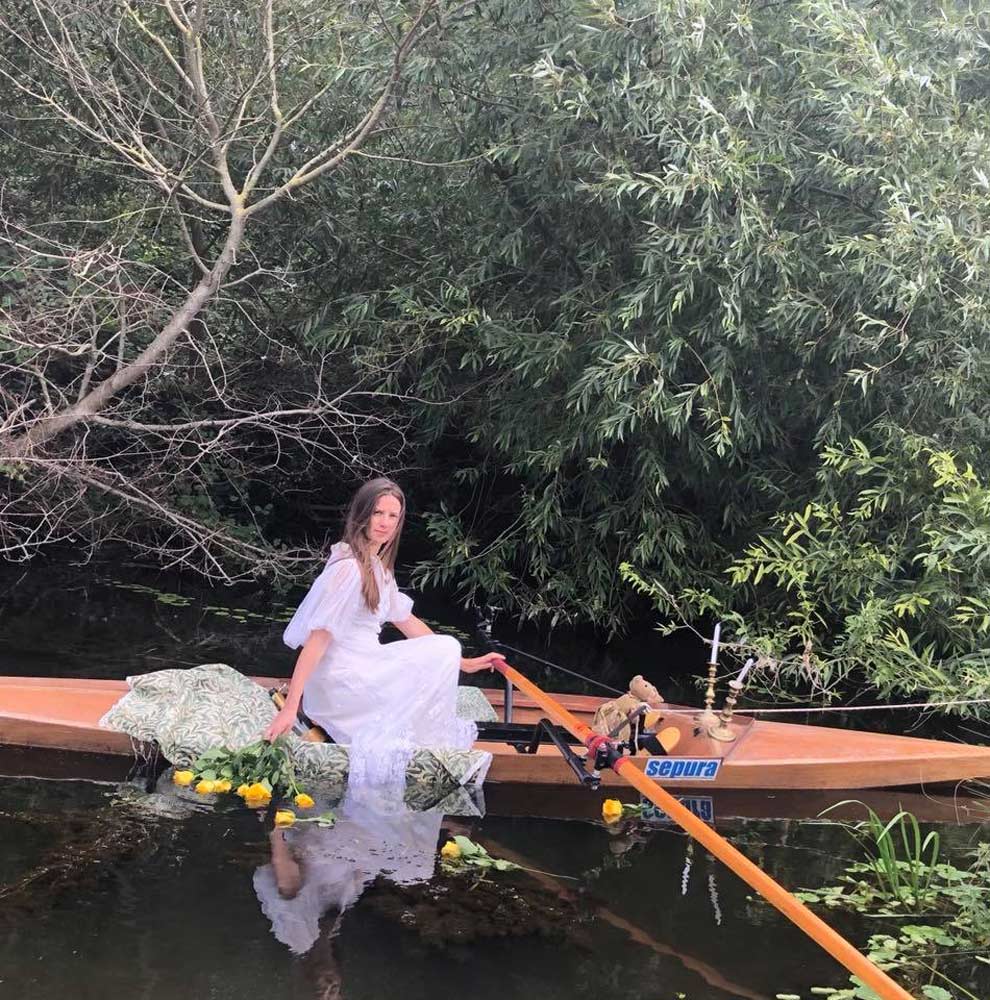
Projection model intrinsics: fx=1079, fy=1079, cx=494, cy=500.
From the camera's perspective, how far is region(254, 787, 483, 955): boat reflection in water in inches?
138

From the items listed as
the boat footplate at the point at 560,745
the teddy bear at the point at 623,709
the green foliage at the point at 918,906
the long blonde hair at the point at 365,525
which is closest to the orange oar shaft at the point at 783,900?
the boat footplate at the point at 560,745

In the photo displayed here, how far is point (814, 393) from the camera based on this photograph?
6.54 meters

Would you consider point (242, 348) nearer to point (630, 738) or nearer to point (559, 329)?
point (559, 329)

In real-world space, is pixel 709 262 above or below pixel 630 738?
above

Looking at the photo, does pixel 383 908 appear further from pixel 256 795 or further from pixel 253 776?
pixel 253 776

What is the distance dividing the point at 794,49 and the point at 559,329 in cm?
210

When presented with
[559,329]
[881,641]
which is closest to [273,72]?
[559,329]

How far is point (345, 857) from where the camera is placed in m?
3.97

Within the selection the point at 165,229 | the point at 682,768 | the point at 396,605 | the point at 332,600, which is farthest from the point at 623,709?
the point at 165,229

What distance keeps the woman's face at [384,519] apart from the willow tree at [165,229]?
224cm

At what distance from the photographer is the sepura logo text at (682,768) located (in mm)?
4609

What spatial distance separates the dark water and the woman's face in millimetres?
1143

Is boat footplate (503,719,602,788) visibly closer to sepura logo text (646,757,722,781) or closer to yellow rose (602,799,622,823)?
yellow rose (602,799,622,823)

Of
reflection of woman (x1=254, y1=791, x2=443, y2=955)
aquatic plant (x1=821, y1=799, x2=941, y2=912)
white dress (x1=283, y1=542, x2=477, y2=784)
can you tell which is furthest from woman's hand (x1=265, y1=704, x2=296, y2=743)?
aquatic plant (x1=821, y1=799, x2=941, y2=912)
